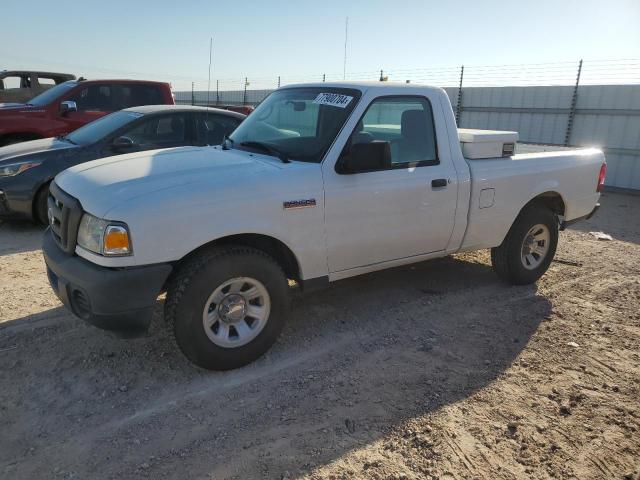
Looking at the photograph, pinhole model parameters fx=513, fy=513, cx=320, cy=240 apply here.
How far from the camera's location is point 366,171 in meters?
3.85

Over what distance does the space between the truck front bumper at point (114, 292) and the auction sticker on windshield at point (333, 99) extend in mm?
1836

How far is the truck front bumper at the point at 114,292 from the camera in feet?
9.83

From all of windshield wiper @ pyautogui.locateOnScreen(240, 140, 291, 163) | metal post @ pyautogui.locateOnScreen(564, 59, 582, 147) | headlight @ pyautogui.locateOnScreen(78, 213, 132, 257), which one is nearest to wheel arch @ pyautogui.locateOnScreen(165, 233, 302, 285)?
headlight @ pyautogui.locateOnScreen(78, 213, 132, 257)

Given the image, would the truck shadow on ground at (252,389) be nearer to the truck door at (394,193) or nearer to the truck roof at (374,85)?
the truck door at (394,193)

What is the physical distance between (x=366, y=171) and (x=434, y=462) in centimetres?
205

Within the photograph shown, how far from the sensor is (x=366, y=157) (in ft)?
11.8

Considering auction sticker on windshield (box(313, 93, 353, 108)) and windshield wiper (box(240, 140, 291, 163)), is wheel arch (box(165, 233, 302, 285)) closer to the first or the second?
windshield wiper (box(240, 140, 291, 163))

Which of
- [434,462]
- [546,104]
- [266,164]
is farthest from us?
[546,104]

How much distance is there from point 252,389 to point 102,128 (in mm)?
5091

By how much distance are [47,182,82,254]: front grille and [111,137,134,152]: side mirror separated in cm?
313

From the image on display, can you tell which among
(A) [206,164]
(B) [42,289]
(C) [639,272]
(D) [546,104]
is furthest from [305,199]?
(D) [546,104]

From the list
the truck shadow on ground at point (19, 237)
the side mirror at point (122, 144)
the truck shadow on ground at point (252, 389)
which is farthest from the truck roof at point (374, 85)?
the truck shadow on ground at point (19, 237)

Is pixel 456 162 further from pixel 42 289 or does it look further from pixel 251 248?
pixel 42 289

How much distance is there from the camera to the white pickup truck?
3084 millimetres
